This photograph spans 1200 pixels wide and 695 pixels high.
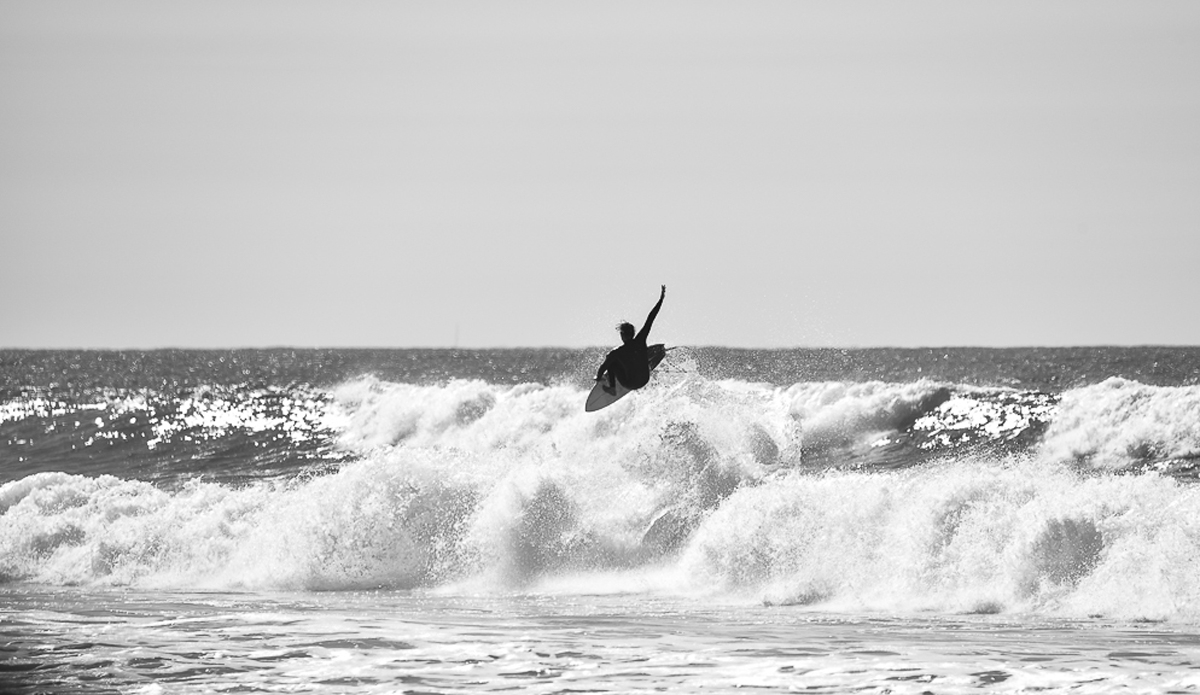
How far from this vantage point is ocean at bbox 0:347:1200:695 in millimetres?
12273

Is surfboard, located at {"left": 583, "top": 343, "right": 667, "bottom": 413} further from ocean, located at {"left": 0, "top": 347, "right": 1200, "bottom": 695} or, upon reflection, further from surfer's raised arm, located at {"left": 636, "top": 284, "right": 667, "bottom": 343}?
ocean, located at {"left": 0, "top": 347, "right": 1200, "bottom": 695}

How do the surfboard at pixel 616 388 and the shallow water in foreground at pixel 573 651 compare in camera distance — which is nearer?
the shallow water in foreground at pixel 573 651

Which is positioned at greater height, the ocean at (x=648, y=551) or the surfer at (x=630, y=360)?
the surfer at (x=630, y=360)

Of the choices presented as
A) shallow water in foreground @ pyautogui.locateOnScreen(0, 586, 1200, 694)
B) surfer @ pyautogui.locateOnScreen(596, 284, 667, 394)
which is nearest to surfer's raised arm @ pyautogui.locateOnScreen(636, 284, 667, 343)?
surfer @ pyautogui.locateOnScreen(596, 284, 667, 394)

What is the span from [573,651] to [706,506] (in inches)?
322

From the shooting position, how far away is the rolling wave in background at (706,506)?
16547 mm

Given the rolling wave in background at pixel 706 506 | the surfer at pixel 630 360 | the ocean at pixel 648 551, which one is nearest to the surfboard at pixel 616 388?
the surfer at pixel 630 360

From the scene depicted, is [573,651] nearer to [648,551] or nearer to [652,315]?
[652,315]

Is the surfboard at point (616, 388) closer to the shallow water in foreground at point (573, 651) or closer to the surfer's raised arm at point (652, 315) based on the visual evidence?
the surfer's raised arm at point (652, 315)

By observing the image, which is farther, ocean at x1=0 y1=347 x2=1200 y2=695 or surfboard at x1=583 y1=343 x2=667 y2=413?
surfboard at x1=583 y1=343 x2=667 y2=413

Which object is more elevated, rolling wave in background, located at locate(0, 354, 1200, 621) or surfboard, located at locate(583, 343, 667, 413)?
surfboard, located at locate(583, 343, 667, 413)

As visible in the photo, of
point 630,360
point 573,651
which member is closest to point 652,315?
point 630,360

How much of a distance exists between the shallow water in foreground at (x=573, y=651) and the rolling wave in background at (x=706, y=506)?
1.39 meters

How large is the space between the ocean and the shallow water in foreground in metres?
0.05
